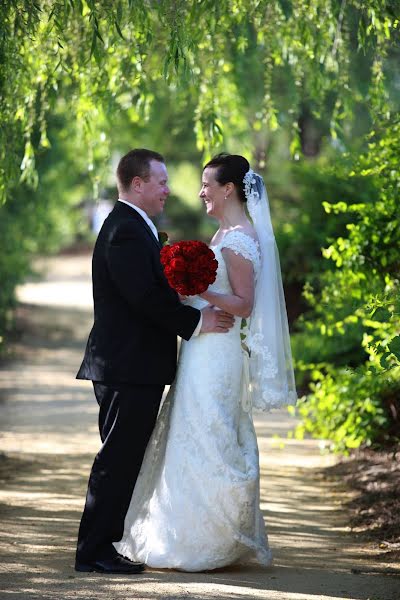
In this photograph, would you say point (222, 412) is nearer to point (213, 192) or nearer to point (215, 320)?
point (215, 320)

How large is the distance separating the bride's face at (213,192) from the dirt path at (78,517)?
1.89m

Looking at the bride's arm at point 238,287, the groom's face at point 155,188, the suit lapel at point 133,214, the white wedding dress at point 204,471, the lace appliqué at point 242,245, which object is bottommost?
the white wedding dress at point 204,471

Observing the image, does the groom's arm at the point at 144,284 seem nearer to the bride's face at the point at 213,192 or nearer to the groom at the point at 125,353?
the groom at the point at 125,353

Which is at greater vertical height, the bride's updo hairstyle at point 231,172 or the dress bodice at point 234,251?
the bride's updo hairstyle at point 231,172

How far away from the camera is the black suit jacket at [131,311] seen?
5727 mm

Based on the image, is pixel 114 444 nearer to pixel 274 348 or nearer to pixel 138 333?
pixel 138 333

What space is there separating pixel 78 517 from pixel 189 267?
8.19 ft

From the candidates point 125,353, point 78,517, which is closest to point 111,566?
point 125,353

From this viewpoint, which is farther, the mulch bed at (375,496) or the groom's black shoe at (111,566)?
the mulch bed at (375,496)

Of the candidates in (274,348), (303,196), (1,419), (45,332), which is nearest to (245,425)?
(274,348)

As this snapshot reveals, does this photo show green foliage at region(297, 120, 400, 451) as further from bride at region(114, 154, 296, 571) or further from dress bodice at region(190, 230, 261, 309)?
dress bodice at region(190, 230, 261, 309)

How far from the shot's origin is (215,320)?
5918mm

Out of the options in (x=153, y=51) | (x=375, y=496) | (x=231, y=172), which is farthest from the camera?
(x=153, y=51)

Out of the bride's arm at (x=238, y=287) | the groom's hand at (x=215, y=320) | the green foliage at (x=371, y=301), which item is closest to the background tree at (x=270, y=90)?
the green foliage at (x=371, y=301)
